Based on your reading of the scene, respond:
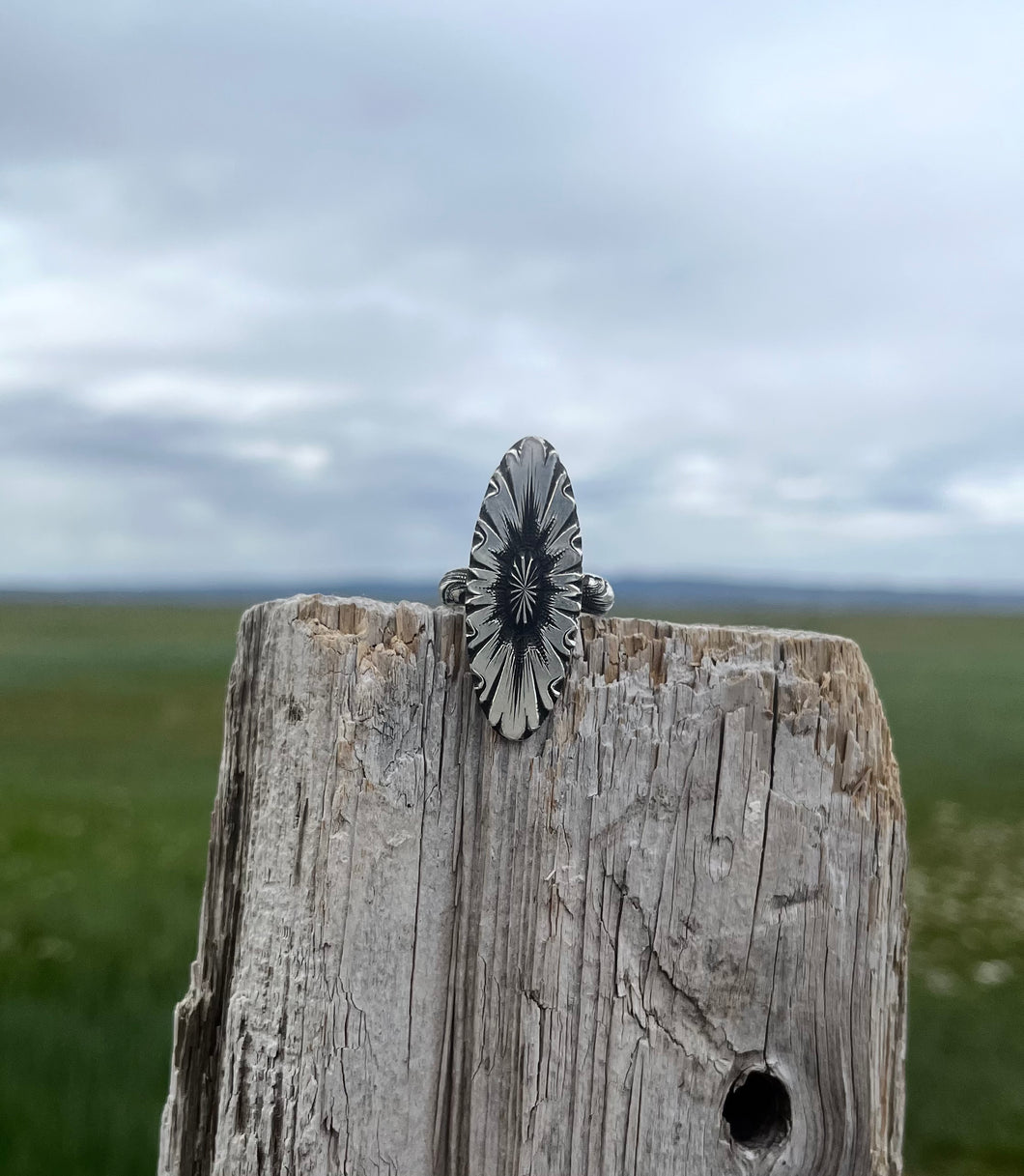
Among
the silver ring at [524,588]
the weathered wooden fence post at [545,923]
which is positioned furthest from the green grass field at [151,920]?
the silver ring at [524,588]

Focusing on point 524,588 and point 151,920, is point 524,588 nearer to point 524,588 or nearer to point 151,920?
point 524,588

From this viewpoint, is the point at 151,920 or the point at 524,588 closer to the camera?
the point at 524,588

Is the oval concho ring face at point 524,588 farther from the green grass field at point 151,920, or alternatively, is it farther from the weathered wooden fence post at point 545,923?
the green grass field at point 151,920

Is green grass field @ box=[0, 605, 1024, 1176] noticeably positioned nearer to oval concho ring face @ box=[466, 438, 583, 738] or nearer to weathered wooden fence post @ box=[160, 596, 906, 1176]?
weathered wooden fence post @ box=[160, 596, 906, 1176]

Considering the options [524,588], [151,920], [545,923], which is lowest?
[151,920]

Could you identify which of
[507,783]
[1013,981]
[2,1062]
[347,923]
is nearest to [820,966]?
[507,783]

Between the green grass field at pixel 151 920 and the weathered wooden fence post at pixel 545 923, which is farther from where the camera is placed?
the green grass field at pixel 151 920

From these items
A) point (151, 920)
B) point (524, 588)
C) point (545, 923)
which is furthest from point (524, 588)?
point (151, 920)

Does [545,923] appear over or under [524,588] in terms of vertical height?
under
